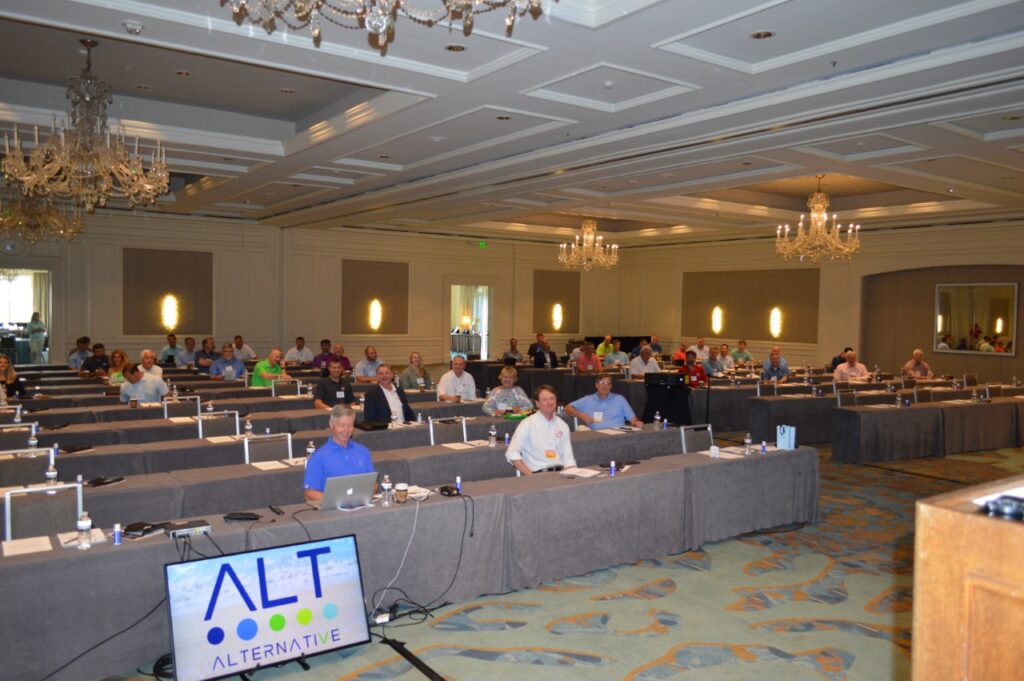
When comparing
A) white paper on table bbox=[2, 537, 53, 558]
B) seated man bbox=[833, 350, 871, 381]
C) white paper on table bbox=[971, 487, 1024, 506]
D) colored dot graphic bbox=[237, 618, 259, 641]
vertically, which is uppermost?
white paper on table bbox=[971, 487, 1024, 506]

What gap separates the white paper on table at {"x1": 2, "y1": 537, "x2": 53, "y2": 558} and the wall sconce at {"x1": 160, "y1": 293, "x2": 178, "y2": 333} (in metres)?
16.1

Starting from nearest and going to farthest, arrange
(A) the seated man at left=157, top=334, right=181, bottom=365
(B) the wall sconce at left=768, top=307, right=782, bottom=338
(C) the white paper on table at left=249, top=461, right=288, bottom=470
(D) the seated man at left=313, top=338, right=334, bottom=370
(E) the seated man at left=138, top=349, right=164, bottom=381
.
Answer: (C) the white paper on table at left=249, top=461, right=288, bottom=470 < (E) the seated man at left=138, top=349, right=164, bottom=381 < (D) the seated man at left=313, top=338, right=334, bottom=370 < (A) the seated man at left=157, top=334, right=181, bottom=365 < (B) the wall sconce at left=768, top=307, right=782, bottom=338

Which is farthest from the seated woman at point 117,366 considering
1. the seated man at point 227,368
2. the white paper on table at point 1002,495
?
the white paper on table at point 1002,495

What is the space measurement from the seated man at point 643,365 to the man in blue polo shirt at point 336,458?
10148 mm

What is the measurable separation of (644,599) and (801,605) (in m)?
1.06

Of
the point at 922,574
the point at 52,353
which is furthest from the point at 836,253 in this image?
the point at 52,353

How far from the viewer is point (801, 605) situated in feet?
17.9

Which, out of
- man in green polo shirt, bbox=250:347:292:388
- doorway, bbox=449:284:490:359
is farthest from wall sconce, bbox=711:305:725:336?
man in green polo shirt, bbox=250:347:292:388

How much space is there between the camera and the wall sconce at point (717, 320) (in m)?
23.2

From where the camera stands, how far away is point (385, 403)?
859 cm

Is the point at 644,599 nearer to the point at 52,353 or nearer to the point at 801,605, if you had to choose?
the point at 801,605

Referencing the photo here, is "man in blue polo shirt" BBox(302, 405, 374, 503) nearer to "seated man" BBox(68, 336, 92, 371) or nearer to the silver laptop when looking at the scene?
the silver laptop

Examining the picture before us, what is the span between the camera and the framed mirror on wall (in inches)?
671

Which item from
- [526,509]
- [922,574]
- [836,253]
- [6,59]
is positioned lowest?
[526,509]
